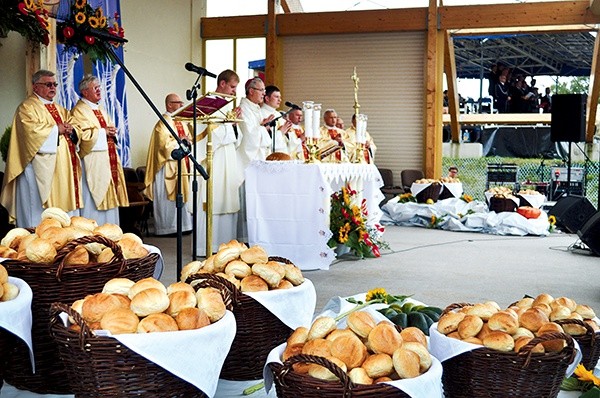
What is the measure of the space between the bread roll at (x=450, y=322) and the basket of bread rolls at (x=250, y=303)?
553 mm

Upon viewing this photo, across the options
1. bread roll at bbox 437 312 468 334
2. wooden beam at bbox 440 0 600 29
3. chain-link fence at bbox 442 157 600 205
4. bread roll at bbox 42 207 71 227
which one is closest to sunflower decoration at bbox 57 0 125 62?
bread roll at bbox 42 207 71 227

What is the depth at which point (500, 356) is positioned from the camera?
6.86 feet

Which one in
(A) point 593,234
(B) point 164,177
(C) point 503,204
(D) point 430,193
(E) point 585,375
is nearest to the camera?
(E) point 585,375

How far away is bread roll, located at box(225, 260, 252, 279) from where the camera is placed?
2.58 m

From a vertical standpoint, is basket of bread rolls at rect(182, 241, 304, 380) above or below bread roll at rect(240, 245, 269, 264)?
below

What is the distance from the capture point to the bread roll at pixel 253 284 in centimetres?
251

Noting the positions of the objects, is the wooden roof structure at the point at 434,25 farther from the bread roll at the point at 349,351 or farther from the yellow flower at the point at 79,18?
the bread roll at the point at 349,351

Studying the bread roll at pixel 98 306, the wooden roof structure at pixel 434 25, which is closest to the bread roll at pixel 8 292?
the bread roll at pixel 98 306

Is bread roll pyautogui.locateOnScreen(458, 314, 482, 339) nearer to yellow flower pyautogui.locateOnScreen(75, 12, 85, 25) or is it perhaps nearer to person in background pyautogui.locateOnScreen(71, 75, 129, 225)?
person in background pyautogui.locateOnScreen(71, 75, 129, 225)

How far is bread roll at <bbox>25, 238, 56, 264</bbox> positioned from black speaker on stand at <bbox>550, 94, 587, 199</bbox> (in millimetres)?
9235

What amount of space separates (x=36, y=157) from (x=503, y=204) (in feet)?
22.1

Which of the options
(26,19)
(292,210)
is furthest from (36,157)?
(292,210)

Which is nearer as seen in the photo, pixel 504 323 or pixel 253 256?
pixel 504 323

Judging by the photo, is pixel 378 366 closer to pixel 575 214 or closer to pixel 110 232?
pixel 110 232
